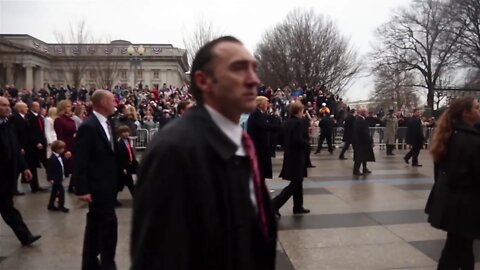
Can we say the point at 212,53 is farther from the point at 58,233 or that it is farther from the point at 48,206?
the point at 48,206

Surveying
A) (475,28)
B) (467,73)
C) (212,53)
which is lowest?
(212,53)

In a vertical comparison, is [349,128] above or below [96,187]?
above

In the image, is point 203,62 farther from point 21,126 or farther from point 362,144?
point 362,144

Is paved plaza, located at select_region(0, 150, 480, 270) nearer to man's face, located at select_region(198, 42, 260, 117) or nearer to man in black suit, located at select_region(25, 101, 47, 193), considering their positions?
man in black suit, located at select_region(25, 101, 47, 193)

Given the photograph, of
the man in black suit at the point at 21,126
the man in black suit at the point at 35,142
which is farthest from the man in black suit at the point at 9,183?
the man in black suit at the point at 35,142

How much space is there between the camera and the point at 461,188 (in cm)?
409

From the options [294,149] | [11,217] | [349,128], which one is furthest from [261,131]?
[349,128]

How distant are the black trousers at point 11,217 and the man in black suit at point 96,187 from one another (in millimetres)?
1735

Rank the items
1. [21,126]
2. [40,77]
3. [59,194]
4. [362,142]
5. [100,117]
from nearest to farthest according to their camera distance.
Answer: [100,117], [59,194], [21,126], [362,142], [40,77]

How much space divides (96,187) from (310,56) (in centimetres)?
4051

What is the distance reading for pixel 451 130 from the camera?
4277mm

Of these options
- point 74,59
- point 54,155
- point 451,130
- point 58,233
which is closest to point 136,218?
point 451,130

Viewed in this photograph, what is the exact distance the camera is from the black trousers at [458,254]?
4.13 meters

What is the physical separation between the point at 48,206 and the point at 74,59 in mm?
37927
